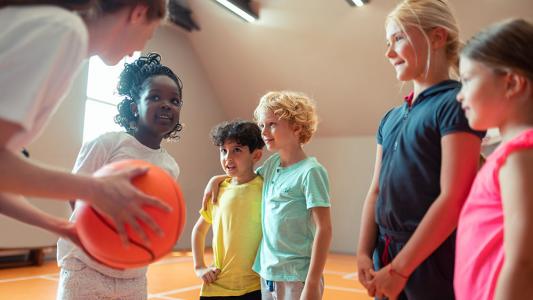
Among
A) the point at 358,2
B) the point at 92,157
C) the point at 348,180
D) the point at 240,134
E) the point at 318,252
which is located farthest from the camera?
the point at 348,180

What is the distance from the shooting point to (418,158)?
160 cm

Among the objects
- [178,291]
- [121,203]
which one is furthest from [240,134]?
[178,291]

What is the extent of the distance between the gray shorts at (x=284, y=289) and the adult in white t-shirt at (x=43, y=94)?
1.28 m

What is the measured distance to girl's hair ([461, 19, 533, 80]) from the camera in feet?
4.43

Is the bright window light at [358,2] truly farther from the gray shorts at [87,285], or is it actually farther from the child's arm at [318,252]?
the gray shorts at [87,285]

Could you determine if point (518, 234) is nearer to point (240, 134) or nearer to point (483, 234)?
point (483, 234)

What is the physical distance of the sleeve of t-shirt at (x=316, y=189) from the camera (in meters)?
2.24

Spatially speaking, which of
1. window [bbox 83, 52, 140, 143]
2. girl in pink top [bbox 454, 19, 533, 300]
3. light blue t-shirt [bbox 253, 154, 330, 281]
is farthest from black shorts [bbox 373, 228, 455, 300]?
window [bbox 83, 52, 140, 143]

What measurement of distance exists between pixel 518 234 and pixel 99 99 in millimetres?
6909

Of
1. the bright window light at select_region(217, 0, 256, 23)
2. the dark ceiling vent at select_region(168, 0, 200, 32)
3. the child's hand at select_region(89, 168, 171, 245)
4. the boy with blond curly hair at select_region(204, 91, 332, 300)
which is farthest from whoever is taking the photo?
the dark ceiling vent at select_region(168, 0, 200, 32)

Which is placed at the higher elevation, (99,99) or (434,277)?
(99,99)

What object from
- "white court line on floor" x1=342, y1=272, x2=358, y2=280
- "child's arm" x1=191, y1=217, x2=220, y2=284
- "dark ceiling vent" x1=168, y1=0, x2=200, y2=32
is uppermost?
"dark ceiling vent" x1=168, y1=0, x2=200, y2=32

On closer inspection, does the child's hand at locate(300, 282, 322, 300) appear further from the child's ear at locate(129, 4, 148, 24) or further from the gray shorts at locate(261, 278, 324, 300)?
the child's ear at locate(129, 4, 148, 24)

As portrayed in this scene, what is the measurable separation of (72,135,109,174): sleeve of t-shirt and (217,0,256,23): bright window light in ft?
18.6
